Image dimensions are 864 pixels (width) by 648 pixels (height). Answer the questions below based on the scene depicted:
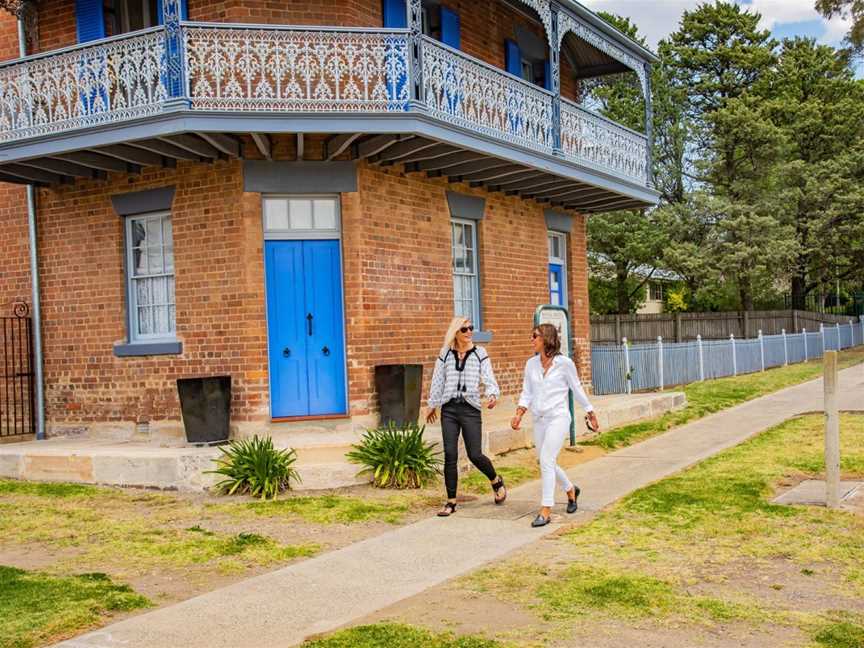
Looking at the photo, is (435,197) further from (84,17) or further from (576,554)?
(576,554)

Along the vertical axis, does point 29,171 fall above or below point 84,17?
below

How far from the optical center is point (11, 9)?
42.5 ft

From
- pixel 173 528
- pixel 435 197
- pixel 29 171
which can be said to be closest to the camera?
pixel 173 528

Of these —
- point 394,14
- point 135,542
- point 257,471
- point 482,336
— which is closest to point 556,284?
point 482,336

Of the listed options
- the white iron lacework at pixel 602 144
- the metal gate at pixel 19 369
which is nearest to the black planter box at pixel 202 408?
the metal gate at pixel 19 369

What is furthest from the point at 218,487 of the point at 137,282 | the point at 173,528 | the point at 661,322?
the point at 661,322

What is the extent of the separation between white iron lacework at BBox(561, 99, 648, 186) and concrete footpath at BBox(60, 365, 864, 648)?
5.81m

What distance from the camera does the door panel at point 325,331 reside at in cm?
1212

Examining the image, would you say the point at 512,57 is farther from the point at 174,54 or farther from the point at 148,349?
the point at 148,349

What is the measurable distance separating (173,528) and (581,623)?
4.63 metres

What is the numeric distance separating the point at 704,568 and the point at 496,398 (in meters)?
2.80

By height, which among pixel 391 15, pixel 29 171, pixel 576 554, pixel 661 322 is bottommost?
pixel 576 554

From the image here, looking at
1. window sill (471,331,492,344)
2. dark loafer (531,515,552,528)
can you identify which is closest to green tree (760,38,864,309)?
window sill (471,331,492,344)

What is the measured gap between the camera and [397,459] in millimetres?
10305
